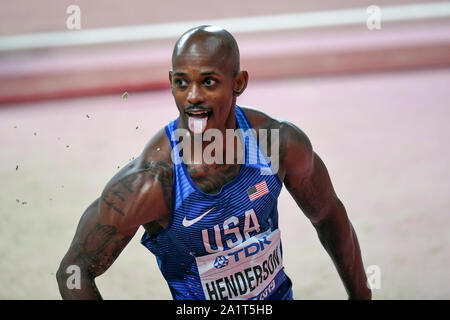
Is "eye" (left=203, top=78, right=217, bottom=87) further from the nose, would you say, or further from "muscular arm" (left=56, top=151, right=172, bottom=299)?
"muscular arm" (left=56, top=151, right=172, bottom=299)

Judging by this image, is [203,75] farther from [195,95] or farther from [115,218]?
[115,218]

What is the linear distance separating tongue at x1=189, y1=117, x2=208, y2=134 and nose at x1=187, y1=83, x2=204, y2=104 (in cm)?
6

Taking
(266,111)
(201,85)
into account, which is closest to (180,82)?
(201,85)

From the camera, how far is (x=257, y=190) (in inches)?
88.0

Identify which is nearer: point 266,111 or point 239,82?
point 239,82

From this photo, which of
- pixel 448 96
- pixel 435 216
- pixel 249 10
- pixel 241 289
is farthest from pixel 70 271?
pixel 249 10

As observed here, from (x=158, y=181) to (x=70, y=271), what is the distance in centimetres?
37

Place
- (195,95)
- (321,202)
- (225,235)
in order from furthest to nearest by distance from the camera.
A: (321,202)
(225,235)
(195,95)

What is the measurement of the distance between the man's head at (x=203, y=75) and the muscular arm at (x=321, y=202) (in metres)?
0.35

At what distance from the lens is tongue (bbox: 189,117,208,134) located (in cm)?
204

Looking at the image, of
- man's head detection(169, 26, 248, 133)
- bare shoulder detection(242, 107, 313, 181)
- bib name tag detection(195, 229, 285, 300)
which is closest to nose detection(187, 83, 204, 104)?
man's head detection(169, 26, 248, 133)

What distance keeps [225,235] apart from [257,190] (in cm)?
17

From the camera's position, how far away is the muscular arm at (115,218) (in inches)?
81.2
